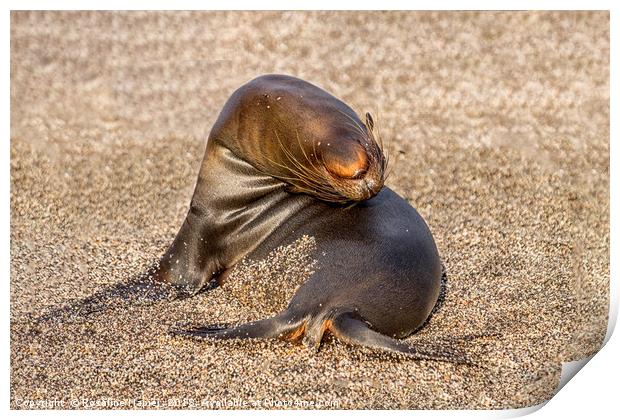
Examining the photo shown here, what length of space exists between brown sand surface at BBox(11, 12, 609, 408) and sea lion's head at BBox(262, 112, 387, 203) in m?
0.43

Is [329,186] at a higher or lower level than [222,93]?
higher

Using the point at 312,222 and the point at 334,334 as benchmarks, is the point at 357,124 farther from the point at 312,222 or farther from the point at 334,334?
the point at 334,334

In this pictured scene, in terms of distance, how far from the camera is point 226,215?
20.1ft

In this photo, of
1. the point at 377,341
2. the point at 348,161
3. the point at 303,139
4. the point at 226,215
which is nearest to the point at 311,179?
the point at 303,139

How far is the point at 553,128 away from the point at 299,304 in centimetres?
461

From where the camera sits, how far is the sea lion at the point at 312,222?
5.32 m

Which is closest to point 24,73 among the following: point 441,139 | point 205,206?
point 441,139

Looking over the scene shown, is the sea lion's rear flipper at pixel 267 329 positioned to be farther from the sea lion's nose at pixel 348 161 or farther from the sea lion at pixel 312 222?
the sea lion's nose at pixel 348 161

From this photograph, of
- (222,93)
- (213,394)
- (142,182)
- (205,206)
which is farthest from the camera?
(222,93)

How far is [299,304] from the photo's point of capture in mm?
5410

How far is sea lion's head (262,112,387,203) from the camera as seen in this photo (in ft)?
17.3

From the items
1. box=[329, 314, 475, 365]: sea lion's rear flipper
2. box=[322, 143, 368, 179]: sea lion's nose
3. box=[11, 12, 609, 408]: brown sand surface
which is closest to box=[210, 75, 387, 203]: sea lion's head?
→ box=[322, 143, 368, 179]: sea lion's nose

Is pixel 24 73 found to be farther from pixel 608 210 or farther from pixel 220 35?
pixel 608 210

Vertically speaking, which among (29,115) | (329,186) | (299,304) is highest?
(329,186)
